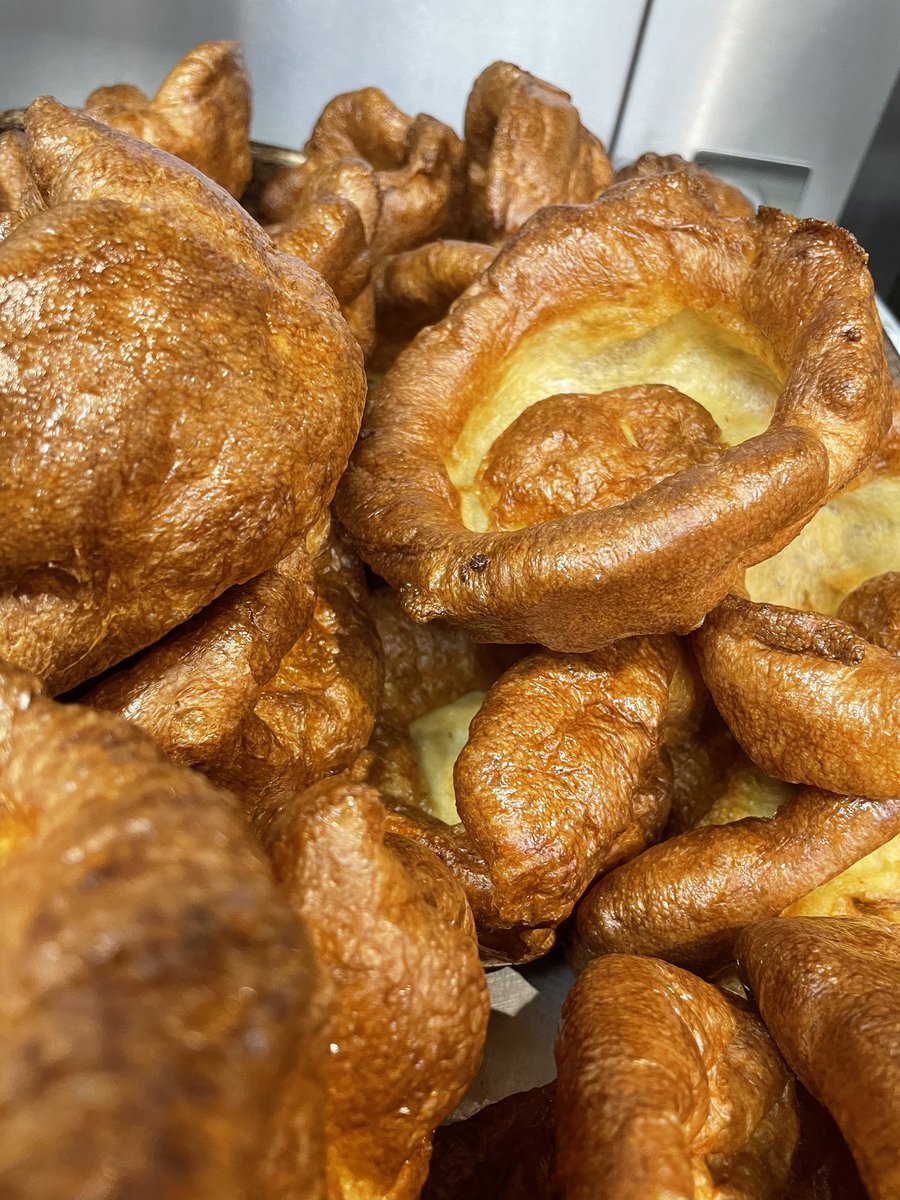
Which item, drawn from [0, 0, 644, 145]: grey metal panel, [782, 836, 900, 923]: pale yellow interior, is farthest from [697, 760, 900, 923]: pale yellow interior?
[0, 0, 644, 145]: grey metal panel

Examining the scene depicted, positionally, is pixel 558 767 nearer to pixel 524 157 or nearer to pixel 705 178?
pixel 524 157

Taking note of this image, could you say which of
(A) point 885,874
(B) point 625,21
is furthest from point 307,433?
(B) point 625,21

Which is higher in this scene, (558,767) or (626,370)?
(626,370)

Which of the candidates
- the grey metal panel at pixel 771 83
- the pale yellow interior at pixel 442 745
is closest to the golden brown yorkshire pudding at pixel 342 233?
the pale yellow interior at pixel 442 745

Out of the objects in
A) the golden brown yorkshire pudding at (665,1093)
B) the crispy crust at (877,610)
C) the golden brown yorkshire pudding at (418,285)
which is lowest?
the golden brown yorkshire pudding at (665,1093)

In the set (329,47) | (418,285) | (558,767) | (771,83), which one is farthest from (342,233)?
(771,83)

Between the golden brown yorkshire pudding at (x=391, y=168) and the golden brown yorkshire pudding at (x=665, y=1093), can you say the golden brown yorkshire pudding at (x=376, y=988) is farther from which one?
the golden brown yorkshire pudding at (x=391, y=168)

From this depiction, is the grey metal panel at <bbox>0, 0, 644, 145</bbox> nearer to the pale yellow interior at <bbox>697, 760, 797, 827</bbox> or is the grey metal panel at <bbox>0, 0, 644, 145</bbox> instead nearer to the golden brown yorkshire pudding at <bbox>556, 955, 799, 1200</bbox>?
the pale yellow interior at <bbox>697, 760, 797, 827</bbox>
